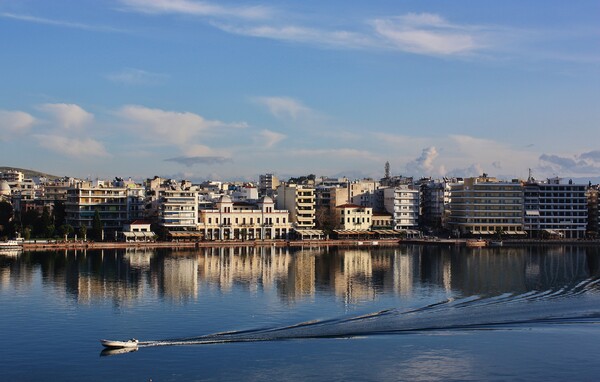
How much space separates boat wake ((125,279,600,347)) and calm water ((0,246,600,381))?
41mm

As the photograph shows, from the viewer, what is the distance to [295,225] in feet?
211

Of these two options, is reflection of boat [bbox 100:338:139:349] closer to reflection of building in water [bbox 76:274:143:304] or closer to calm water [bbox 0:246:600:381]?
calm water [bbox 0:246:600:381]

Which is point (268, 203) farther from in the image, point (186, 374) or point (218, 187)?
point (186, 374)

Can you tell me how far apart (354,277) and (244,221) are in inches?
1059

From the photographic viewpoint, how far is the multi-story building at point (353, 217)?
215ft

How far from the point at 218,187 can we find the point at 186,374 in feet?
222

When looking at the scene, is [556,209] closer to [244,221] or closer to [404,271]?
[244,221]

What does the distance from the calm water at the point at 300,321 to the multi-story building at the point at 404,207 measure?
26.4 meters

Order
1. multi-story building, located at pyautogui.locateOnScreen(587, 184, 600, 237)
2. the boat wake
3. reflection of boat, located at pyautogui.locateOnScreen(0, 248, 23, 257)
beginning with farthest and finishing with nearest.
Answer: multi-story building, located at pyautogui.locateOnScreen(587, 184, 600, 237), reflection of boat, located at pyautogui.locateOnScreen(0, 248, 23, 257), the boat wake

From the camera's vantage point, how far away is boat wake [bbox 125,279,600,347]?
21938 millimetres

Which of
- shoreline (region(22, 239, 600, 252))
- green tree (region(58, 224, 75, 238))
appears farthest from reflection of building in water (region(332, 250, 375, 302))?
green tree (region(58, 224, 75, 238))

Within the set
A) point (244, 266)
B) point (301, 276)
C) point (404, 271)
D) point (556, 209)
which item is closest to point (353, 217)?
point (556, 209)

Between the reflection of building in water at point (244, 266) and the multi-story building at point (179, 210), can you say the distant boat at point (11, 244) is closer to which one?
the multi-story building at point (179, 210)

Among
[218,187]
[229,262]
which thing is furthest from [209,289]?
[218,187]
